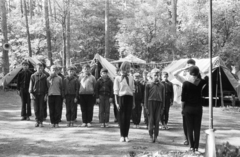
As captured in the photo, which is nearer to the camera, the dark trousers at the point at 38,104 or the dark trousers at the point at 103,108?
the dark trousers at the point at 38,104

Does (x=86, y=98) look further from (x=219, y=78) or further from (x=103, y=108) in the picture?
(x=219, y=78)

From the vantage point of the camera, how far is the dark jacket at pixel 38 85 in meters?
9.26

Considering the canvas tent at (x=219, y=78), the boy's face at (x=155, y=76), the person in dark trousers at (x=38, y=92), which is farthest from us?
the canvas tent at (x=219, y=78)

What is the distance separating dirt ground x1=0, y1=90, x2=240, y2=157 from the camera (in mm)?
6465

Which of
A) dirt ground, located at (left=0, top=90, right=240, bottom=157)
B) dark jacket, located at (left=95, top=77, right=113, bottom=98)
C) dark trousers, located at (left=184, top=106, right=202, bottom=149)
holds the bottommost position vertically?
dirt ground, located at (left=0, top=90, right=240, bottom=157)

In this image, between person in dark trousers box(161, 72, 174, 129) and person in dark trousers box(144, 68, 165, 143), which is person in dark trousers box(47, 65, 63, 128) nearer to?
person in dark trousers box(161, 72, 174, 129)

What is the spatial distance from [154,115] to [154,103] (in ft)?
0.88

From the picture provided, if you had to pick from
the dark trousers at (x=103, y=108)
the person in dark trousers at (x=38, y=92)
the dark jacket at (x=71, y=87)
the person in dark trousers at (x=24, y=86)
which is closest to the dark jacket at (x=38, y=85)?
the person in dark trousers at (x=38, y=92)

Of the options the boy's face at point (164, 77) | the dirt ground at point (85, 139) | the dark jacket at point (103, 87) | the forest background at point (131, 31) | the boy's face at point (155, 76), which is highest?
the forest background at point (131, 31)

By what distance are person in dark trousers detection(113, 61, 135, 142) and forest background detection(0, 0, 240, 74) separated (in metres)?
13.5

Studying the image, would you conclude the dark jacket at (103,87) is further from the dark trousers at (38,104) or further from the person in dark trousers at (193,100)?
the person in dark trousers at (193,100)

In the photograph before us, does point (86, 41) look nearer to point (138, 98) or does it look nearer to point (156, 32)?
point (156, 32)

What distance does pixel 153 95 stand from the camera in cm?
722

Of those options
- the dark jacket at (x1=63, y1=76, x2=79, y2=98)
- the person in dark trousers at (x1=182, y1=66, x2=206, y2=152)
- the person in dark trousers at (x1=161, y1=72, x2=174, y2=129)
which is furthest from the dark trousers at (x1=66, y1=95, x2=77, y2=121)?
the person in dark trousers at (x1=182, y1=66, x2=206, y2=152)
